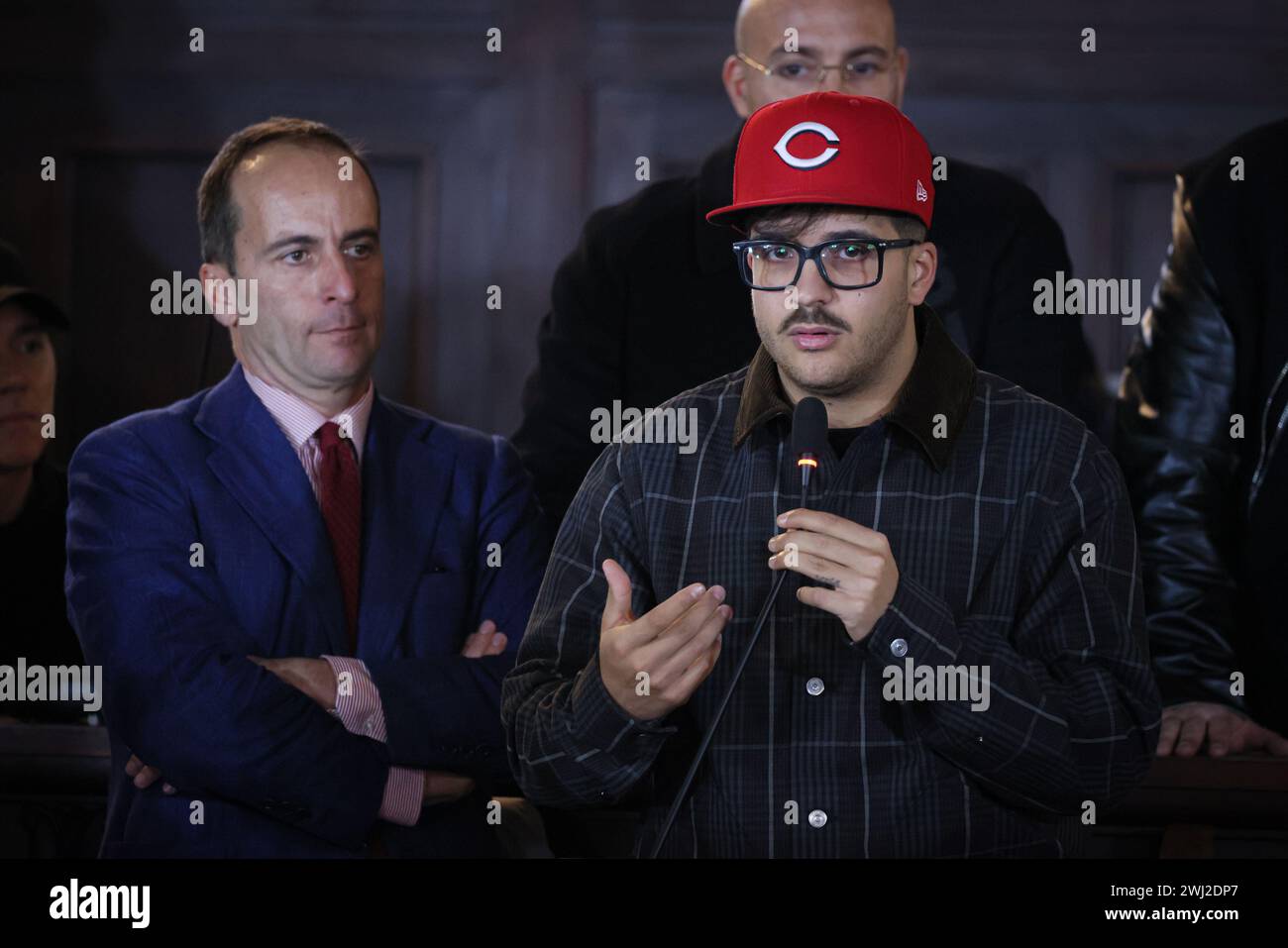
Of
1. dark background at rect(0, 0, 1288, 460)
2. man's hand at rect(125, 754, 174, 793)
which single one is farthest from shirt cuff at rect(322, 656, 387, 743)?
dark background at rect(0, 0, 1288, 460)

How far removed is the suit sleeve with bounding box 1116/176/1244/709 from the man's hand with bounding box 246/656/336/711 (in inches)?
45.9

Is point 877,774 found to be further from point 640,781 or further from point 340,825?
point 340,825

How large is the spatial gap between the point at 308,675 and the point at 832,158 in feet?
3.20

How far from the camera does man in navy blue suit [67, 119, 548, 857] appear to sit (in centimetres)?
237

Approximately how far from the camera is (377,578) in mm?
2490

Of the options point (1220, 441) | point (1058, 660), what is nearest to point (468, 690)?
point (1058, 660)

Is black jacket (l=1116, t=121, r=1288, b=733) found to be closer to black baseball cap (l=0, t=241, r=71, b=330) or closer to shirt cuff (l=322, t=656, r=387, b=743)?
shirt cuff (l=322, t=656, r=387, b=743)

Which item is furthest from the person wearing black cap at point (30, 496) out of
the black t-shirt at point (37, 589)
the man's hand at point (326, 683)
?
the man's hand at point (326, 683)

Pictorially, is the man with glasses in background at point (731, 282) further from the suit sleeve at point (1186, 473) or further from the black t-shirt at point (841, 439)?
the black t-shirt at point (841, 439)

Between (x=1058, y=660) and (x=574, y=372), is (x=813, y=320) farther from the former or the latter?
(x=574, y=372)

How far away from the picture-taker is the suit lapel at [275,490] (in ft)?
8.08

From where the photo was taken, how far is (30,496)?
2859mm

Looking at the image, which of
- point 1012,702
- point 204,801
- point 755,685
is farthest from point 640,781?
point 204,801
